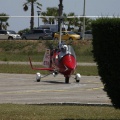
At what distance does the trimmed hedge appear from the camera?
10.6 meters

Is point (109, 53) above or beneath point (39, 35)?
above

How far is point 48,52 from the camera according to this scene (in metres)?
27.9

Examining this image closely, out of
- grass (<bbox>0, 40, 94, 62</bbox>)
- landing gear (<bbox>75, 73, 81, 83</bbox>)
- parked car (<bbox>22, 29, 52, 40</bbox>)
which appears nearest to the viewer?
landing gear (<bbox>75, 73, 81, 83</bbox>)

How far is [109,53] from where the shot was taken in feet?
34.9

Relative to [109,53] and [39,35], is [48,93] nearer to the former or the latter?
[109,53]

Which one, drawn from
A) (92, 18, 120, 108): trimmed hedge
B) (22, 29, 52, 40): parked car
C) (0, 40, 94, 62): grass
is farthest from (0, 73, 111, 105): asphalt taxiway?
(22, 29, 52, 40): parked car

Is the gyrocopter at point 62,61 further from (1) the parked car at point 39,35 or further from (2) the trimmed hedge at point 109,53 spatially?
(1) the parked car at point 39,35

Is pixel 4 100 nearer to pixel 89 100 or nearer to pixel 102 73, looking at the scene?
pixel 89 100

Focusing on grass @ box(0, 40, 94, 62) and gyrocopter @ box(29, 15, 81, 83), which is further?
grass @ box(0, 40, 94, 62)

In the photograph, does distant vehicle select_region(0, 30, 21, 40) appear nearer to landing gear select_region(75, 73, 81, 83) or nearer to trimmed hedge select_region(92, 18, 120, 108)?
landing gear select_region(75, 73, 81, 83)

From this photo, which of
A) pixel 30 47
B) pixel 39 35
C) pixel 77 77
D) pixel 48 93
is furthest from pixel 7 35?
pixel 48 93

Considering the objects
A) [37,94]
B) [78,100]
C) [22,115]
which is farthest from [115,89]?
[37,94]

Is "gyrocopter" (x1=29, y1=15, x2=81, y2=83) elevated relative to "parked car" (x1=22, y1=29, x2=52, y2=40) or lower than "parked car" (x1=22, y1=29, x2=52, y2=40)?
elevated

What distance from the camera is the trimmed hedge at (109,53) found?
1062 cm
